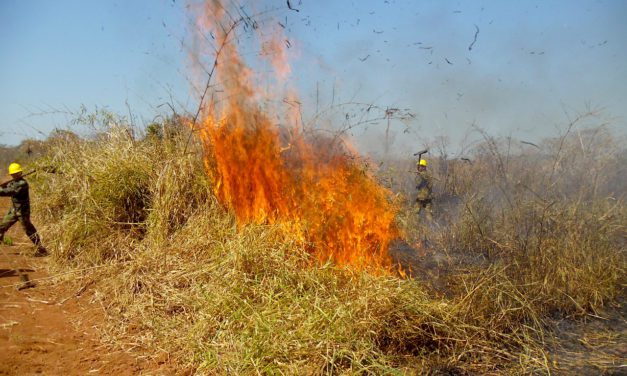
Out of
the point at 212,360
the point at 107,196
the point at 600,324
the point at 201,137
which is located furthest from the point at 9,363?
the point at 600,324

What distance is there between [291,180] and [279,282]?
159 centimetres

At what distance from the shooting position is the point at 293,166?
502 centimetres

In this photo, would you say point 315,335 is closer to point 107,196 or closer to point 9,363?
point 9,363

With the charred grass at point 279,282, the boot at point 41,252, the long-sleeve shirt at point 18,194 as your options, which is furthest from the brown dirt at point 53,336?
the long-sleeve shirt at point 18,194

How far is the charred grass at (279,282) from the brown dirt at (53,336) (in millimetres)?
177

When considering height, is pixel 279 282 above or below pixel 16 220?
below

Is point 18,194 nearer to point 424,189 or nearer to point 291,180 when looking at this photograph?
point 291,180

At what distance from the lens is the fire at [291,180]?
4.50 metres

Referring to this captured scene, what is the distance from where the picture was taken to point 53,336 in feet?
11.8

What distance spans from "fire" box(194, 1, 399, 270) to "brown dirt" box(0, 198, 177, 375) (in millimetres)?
2098

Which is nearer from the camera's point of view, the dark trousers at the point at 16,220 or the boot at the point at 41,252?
the boot at the point at 41,252

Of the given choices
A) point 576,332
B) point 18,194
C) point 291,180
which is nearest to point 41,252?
point 18,194

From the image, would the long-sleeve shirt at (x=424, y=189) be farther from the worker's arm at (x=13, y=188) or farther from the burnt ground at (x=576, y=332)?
the worker's arm at (x=13, y=188)

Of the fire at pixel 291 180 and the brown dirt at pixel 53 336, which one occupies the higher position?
the fire at pixel 291 180
